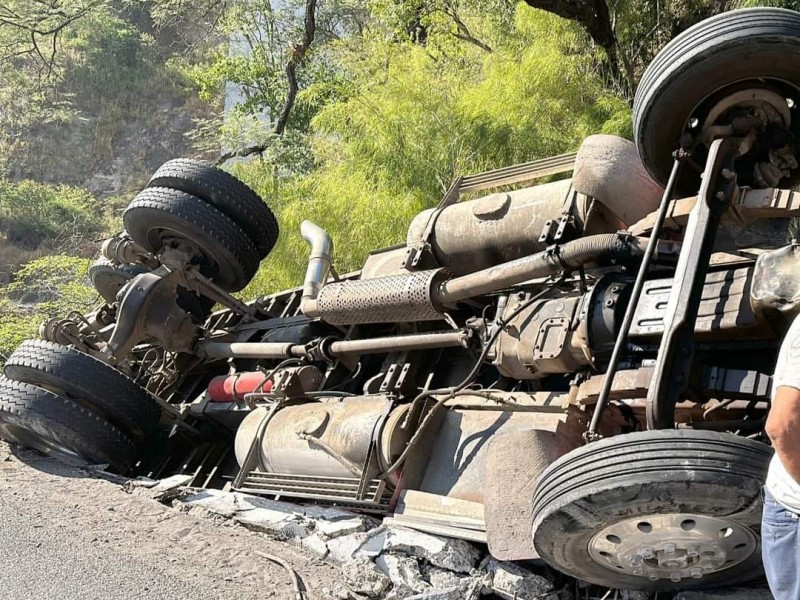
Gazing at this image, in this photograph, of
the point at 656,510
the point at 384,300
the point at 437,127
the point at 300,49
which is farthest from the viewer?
the point at 300,49

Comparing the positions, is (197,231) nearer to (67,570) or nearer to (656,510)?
(67,570)

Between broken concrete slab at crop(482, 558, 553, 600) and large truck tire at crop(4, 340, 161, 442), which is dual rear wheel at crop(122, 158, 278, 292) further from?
broken concrete slab at crop(482, 558, 553, 600)

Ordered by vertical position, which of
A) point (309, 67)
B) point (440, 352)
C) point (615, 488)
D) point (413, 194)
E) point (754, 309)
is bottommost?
point (615, 488)

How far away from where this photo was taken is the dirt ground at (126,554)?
12.3 ft

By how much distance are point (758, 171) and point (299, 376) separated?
111 inches

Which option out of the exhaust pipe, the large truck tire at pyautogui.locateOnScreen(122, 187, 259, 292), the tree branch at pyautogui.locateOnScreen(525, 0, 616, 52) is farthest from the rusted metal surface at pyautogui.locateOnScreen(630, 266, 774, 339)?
the tree branch at pyautogui.locateOnScreen(525, 0, 616, 52)

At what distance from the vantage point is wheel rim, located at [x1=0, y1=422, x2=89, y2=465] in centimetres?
562

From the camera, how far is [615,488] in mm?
2566

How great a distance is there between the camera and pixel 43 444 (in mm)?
5793

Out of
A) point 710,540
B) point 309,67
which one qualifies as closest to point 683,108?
point 710,540

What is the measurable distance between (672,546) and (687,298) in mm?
805

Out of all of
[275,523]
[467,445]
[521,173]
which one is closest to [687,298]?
[467,445]

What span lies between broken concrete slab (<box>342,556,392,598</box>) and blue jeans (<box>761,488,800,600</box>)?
1.75 meters

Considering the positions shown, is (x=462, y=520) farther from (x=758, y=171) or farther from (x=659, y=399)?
(x=758, y=171)
